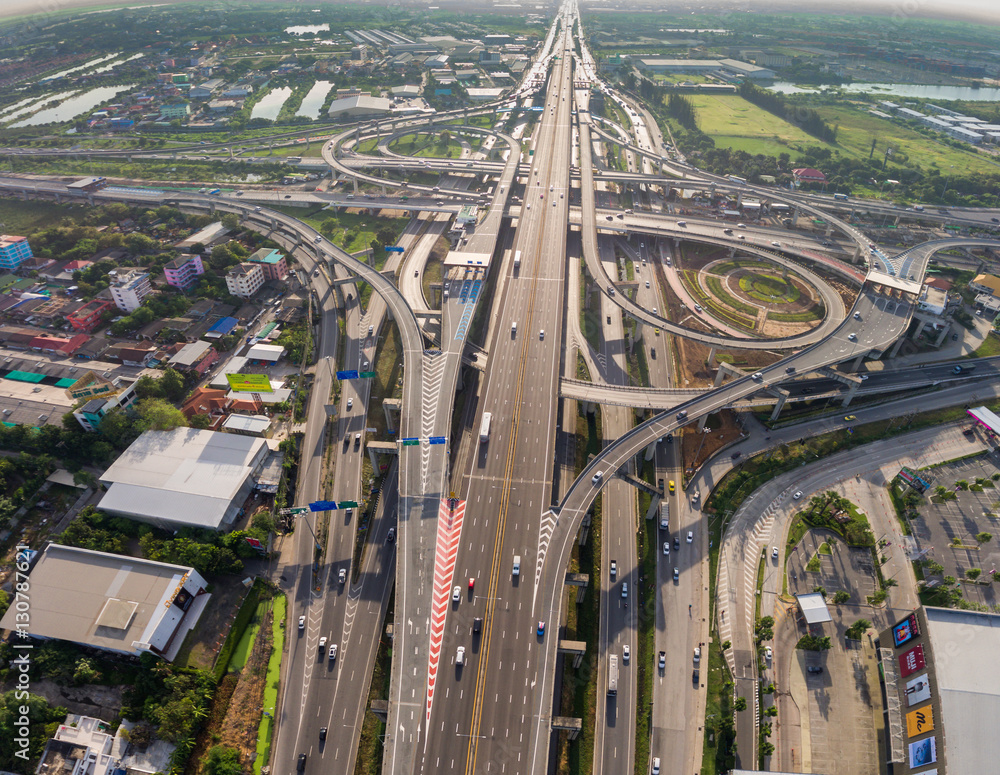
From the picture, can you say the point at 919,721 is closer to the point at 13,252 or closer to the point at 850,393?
the point at 850,393

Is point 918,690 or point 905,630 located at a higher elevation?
point 905,630

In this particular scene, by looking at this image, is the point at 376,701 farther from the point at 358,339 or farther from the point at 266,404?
the point at 358,339

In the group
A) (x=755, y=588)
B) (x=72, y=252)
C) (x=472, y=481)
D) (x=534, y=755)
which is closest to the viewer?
(x=534, y=755)

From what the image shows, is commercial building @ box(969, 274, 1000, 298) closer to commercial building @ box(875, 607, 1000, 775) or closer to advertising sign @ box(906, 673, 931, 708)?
commercial building @ box(875, 607, 1000, 775)

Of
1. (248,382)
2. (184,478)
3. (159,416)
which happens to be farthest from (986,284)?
(159,416)

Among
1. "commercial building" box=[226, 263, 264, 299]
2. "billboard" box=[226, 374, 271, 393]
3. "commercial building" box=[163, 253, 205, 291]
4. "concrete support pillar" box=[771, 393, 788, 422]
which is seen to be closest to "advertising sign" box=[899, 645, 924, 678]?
"concrete support pillar" box=[771, 393, 788, 422]

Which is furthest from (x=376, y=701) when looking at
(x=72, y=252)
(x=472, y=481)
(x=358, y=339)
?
(x=72, y=252)

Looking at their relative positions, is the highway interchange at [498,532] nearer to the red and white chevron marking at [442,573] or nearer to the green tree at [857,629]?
the red and white chevron marking at [442,573]
